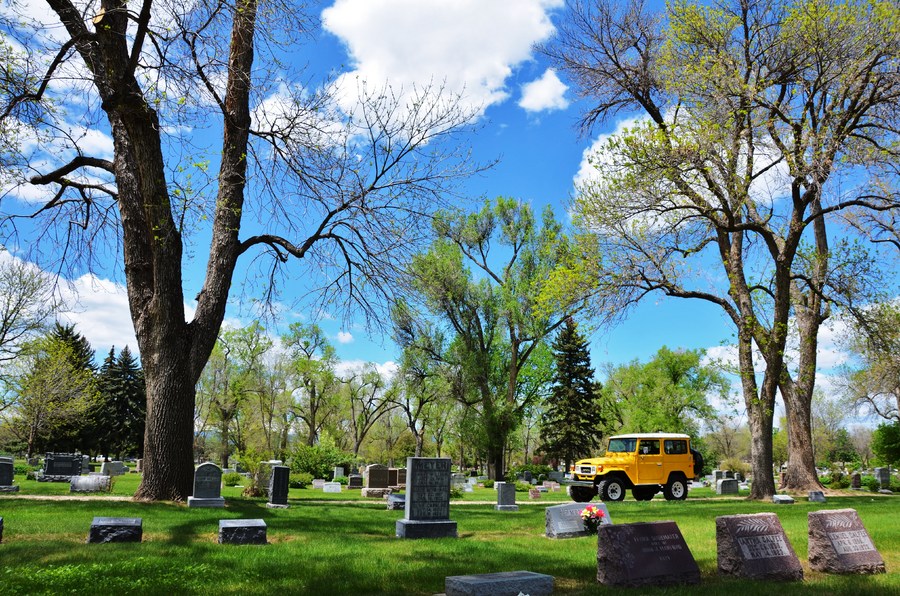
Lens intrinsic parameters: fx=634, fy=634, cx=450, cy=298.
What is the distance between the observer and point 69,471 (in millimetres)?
25672

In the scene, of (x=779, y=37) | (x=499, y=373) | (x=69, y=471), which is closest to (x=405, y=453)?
(x=499, y=373)

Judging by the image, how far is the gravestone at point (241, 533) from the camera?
8930 millimetres

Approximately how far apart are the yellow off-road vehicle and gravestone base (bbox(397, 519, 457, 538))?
37.1ft

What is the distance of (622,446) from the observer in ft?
72.5

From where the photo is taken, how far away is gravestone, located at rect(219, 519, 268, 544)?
8930 millimetres

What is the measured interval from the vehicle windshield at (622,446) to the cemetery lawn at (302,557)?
30.1 ft

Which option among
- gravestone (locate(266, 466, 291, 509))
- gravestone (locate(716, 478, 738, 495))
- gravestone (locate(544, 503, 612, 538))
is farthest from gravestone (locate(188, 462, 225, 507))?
gravestone (locate(716, 478, 738, 495))

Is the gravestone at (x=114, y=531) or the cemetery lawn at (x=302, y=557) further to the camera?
the gravestone at (x=114, y=531)

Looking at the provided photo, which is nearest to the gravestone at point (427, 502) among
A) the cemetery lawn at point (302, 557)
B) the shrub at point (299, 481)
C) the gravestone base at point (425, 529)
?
the gravestone base at point (425, 529)

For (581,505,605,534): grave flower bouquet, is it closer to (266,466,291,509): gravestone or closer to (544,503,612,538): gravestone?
(544,503,612,538): gravestone

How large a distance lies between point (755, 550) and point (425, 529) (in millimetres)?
5328

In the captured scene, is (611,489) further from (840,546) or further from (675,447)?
(840,546)

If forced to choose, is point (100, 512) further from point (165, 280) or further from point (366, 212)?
point (366, 212)

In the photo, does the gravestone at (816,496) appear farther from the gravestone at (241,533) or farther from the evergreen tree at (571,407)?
the evergreen tree at (571,407)
